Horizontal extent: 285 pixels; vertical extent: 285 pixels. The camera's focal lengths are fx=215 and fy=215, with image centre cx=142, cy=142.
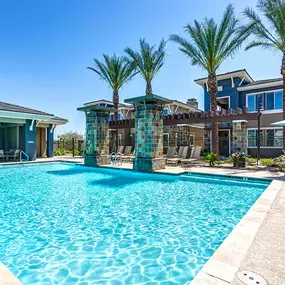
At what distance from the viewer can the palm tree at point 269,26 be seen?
39.7ft

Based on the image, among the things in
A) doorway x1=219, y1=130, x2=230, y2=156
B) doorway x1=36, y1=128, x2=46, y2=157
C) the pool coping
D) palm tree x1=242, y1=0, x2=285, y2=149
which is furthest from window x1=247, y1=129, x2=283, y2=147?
doorway x1=36, y1=128, x2=46, y2=157

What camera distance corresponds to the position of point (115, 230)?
4258 mm

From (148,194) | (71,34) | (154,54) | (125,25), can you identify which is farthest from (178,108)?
(148,194)

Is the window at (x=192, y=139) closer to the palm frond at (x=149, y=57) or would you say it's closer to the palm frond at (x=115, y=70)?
the palm frond at (x=149, y=57)

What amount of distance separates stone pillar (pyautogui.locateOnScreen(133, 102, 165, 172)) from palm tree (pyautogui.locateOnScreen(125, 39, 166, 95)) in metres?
7.91

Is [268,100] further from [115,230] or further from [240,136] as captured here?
[115,230]

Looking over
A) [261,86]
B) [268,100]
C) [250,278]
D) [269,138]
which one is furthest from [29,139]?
[268,100]

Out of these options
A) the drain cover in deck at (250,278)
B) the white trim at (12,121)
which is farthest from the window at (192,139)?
the drain cover in deck at (250,278)

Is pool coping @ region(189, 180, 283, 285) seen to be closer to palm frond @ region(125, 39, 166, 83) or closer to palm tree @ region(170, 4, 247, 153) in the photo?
palm tree @ region(170, 4, 247, 153)

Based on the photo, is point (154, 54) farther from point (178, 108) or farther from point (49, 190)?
point (49, 190)

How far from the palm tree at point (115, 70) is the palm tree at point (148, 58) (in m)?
1.20

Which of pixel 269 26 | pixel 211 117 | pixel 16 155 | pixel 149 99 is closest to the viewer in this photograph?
pixel 149 99

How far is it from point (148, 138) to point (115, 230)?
7165mm

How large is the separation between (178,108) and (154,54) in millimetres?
7220
